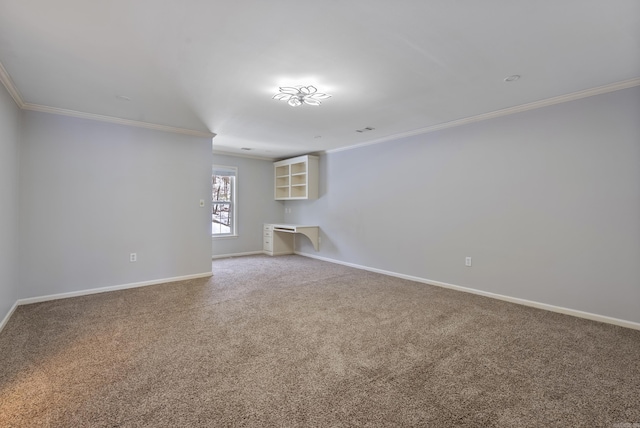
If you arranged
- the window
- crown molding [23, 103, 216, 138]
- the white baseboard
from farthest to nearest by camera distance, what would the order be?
the window < crown molding [23, 103, 216, 138] < the white baseboard

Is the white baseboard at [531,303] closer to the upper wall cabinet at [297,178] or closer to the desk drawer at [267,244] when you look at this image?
the upper wall cabinet at [297,178]

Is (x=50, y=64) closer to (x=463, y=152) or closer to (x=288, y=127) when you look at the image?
(x=288, y=127)

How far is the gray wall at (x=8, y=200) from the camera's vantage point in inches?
112

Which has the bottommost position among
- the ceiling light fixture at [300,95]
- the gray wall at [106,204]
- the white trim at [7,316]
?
the white trim at [7,316]

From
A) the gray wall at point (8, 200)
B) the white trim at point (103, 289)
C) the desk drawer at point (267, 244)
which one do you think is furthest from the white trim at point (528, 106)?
the gray wall at point (8, 200)

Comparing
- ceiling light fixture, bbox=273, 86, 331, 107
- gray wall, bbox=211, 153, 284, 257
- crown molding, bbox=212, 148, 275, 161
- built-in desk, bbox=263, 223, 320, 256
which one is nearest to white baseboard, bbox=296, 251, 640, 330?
built-in desk, bbox=263, 223, 320, 256

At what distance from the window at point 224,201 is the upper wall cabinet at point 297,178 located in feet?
3.56

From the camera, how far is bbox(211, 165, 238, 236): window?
6688mm

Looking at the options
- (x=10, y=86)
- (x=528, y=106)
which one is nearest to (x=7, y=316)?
(x=10, y=86)

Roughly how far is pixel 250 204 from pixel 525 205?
5426mm

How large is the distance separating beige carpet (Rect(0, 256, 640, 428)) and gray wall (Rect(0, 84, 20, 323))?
0.31 m

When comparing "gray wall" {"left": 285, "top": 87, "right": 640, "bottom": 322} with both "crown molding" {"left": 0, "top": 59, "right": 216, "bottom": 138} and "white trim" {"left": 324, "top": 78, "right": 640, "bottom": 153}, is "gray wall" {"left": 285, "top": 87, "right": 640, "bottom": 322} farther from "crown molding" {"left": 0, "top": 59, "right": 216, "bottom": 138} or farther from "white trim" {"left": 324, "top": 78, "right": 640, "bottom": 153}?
"crown molding" {"left": 0, "top": 59, "right": 216, "bottom": 138}

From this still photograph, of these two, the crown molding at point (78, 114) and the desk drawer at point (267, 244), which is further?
the desk drawer at point (267, 244)

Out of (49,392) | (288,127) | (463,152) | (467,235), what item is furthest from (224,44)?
(467,235)
